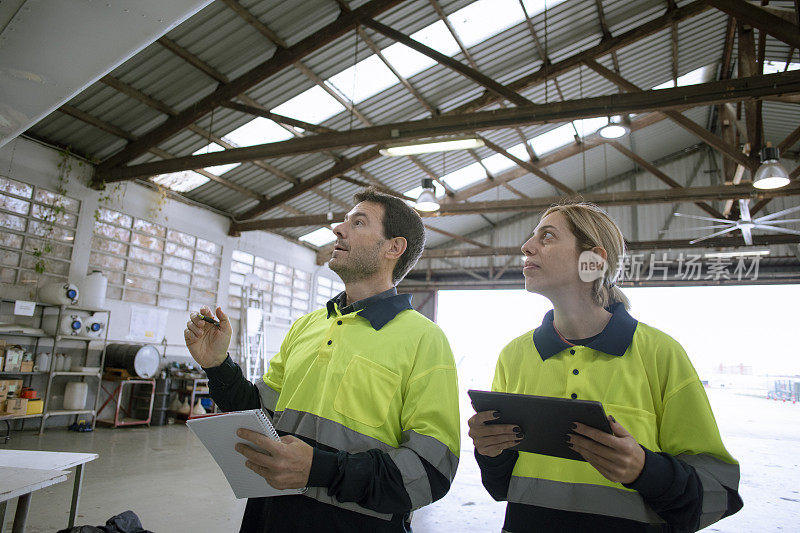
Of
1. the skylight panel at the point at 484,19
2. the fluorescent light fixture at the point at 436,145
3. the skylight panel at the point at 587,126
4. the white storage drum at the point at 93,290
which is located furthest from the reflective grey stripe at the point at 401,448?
the skylight panel at the point at 587,126

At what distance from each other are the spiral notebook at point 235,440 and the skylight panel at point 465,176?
12.6m

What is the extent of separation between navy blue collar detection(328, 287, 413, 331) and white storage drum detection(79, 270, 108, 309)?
349 inches

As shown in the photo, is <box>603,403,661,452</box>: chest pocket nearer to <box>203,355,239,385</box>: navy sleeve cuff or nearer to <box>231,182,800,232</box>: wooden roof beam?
<box>203,355,239,385</box>: navy sleeve cuff

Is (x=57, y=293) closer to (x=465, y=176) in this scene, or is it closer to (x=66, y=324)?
(x=66, y=324)

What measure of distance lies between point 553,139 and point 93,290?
36.6ft

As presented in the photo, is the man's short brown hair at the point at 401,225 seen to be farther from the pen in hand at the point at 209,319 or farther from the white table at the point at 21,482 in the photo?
the white table at the point at 21,482

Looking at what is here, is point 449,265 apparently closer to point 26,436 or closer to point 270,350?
point 270,350

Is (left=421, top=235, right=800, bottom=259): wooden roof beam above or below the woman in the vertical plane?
above

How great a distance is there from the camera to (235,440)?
123 centimetres

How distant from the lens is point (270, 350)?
45.9 feet

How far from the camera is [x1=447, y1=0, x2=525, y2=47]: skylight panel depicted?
27.5ft

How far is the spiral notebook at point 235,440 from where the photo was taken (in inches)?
45.0

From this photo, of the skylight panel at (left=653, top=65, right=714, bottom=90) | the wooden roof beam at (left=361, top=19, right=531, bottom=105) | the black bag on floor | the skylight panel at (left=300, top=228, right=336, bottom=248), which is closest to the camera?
the black bag on floor

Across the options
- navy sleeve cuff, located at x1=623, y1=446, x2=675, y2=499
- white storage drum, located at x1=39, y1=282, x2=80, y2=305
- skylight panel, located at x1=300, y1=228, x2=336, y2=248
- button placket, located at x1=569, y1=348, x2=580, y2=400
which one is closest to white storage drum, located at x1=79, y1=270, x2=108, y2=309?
white storage drum, located at x1=39, y1=282, x2=80, y2=305
